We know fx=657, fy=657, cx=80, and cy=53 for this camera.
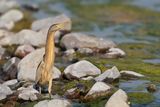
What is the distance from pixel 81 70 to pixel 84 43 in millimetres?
5893

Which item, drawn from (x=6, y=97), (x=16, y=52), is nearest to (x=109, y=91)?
(x=6, y=97)

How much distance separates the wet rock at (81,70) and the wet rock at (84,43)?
509 cm

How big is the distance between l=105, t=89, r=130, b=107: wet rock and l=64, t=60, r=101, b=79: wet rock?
3.75 metres

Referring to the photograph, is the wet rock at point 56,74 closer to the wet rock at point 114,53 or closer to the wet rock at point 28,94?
the wet rock at point 28,94

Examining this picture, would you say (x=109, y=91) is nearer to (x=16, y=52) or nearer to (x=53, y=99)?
(x=53, y=99)

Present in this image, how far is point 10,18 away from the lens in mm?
37344

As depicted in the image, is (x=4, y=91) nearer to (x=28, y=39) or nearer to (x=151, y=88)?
(x=151, y=88)

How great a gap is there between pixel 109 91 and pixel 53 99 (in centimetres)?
194

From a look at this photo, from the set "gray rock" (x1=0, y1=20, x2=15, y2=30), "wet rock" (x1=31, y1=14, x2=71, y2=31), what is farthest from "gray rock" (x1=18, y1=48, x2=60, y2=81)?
"gray rock" (x1=0, y1=20, x2=15, y2=30)

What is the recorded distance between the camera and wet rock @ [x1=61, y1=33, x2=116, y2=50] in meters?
29.0

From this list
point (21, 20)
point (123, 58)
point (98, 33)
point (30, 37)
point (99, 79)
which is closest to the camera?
point (99, 79)

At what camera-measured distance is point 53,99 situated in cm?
2008

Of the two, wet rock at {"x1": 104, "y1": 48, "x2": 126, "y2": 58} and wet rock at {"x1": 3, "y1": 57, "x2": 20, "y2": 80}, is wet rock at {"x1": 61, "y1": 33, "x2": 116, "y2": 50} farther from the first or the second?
wet rock at {"x1": 3, "y1": 57, "x2": 20, "y2": 80}

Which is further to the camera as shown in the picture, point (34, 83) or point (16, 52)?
point (16, 52)
